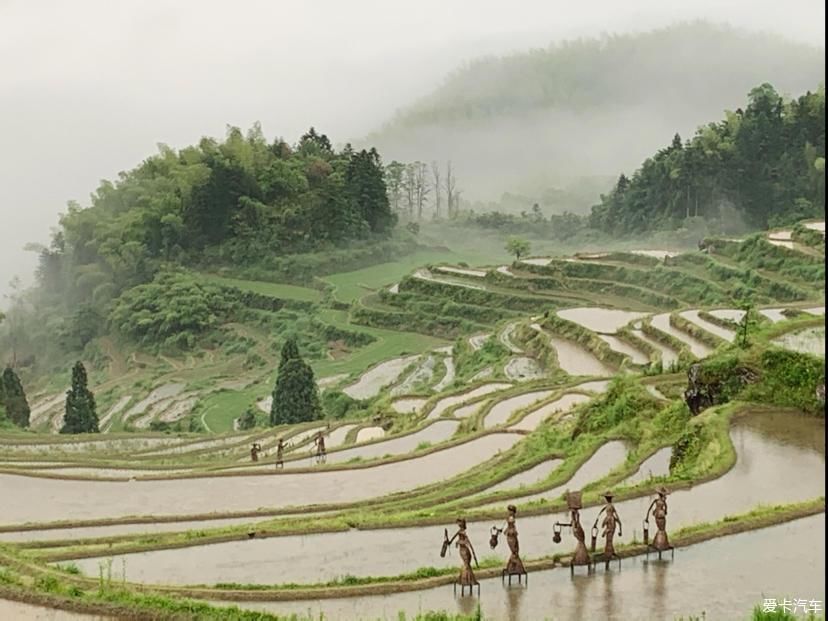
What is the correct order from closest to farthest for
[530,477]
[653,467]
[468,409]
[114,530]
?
[114,530]
[653,467]
[530,477]
[468,409]

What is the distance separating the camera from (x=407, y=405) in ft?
90.3

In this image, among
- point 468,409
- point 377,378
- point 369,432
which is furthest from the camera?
point 377,378

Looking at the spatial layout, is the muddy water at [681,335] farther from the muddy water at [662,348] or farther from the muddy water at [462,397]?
the muddy water at [462,397]

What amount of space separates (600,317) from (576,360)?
6314 millimetres

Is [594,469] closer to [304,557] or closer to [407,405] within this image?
[304,557]

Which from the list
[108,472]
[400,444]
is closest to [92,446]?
[108,472]

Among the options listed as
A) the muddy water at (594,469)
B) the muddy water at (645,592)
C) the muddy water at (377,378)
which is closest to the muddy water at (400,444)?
the muddy water at (594,469)

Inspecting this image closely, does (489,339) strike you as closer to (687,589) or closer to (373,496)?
(373,496)

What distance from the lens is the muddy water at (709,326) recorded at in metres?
26.6

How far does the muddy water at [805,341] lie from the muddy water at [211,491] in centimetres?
610

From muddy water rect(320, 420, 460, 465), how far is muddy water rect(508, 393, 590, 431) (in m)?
1.83

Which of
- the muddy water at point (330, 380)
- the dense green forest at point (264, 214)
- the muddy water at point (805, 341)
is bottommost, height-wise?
the muddy water at point (330, 380)

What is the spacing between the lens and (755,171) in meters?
62.1

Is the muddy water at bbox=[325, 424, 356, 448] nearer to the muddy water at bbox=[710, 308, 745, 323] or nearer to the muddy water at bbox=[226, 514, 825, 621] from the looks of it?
the muddy water at bbox=[710, 308, 745, 323]
